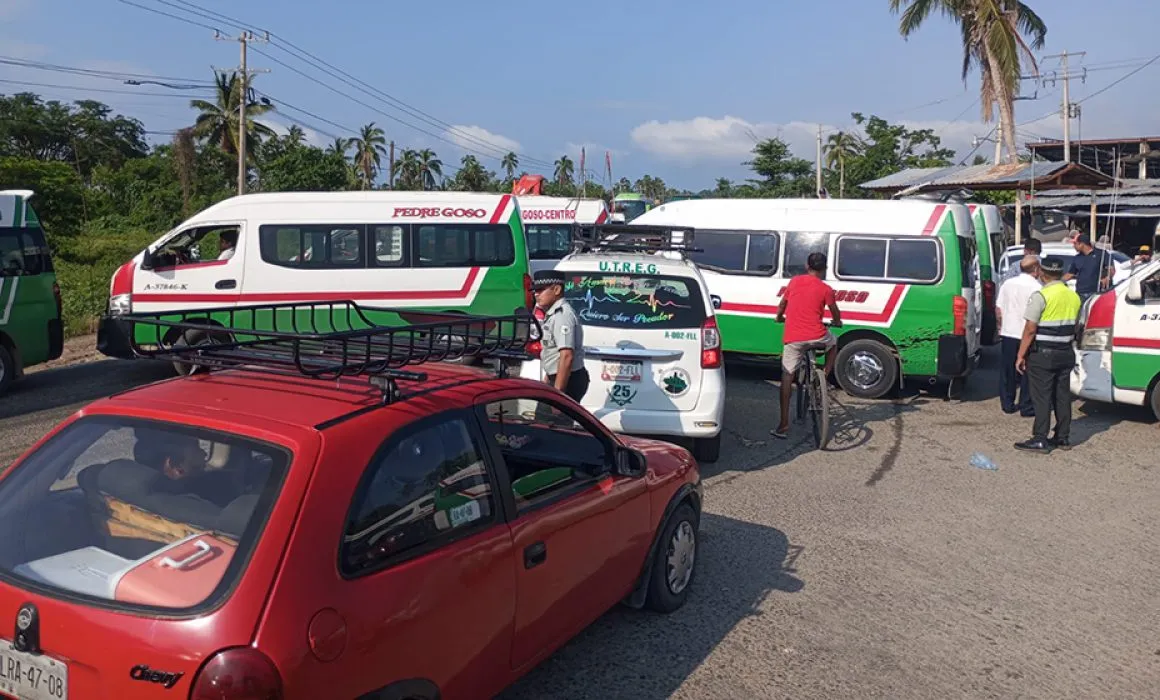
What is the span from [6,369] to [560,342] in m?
7.45

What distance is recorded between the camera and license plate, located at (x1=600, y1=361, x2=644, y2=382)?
24.6 feet

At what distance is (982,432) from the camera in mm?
9648

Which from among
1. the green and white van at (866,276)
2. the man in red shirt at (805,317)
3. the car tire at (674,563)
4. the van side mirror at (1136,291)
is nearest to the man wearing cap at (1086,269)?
the green and white van at (866,276)

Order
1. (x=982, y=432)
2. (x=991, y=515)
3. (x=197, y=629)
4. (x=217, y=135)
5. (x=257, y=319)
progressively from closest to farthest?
1. (x=197, y=629)
2. (x=991, y=515)
3. (x=982, y=432)
4. (x=257, y=319)
5. (x=217, y=135)

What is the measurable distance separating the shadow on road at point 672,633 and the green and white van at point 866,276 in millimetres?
5830

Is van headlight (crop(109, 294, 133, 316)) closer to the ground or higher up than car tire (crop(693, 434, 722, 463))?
higher up

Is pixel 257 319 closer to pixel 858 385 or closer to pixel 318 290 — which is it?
pixel 318 290

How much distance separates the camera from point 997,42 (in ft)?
88.0

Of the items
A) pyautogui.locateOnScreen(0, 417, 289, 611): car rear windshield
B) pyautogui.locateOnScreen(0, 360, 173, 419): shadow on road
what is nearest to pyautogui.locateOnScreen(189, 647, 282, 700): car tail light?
pyautogui.locateOnScreen(0, 417, 289, 611): car rear windshield

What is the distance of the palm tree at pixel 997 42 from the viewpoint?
26859 mm

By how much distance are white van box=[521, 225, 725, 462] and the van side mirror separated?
5.10 meters

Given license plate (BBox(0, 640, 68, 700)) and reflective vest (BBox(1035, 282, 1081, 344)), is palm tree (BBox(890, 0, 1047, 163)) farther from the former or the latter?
license plate (BBox(0, 640, 68, 700))

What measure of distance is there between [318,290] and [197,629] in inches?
394

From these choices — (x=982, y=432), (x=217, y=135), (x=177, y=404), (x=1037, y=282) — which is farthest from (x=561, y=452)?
(x=217, y=135)
